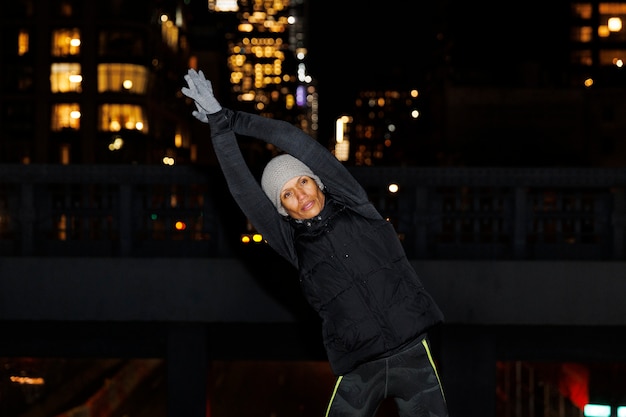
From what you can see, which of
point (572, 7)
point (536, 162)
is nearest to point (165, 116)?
point (536, 162)

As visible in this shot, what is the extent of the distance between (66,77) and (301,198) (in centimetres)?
6433

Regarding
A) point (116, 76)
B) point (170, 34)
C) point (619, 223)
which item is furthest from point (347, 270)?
point (170, 34)

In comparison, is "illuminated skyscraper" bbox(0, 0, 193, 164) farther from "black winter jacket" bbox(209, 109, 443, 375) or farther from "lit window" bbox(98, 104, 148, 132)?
"black winter jacket" bbox(209, 109, 443, 375)

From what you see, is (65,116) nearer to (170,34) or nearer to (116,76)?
(116,76)

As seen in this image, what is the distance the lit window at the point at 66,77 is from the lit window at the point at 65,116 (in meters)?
1.46

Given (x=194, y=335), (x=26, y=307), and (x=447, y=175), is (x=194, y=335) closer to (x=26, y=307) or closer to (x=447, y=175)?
(x=26, y=307)

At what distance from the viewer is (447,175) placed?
7.21 meters

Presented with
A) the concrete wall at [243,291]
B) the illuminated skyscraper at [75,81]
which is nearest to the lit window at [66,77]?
the illuminated skyscraper at [75,81]

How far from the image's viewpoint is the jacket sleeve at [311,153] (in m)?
4.04

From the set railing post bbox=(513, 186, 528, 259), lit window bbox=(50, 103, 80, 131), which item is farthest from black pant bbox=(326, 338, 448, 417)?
lit window bbox=(50, 103, 80, 131)

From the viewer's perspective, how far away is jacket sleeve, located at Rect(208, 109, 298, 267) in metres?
4.15

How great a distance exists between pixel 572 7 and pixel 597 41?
182 inches

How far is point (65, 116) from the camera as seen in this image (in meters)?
63.6

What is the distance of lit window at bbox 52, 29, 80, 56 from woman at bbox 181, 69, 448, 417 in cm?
6454
